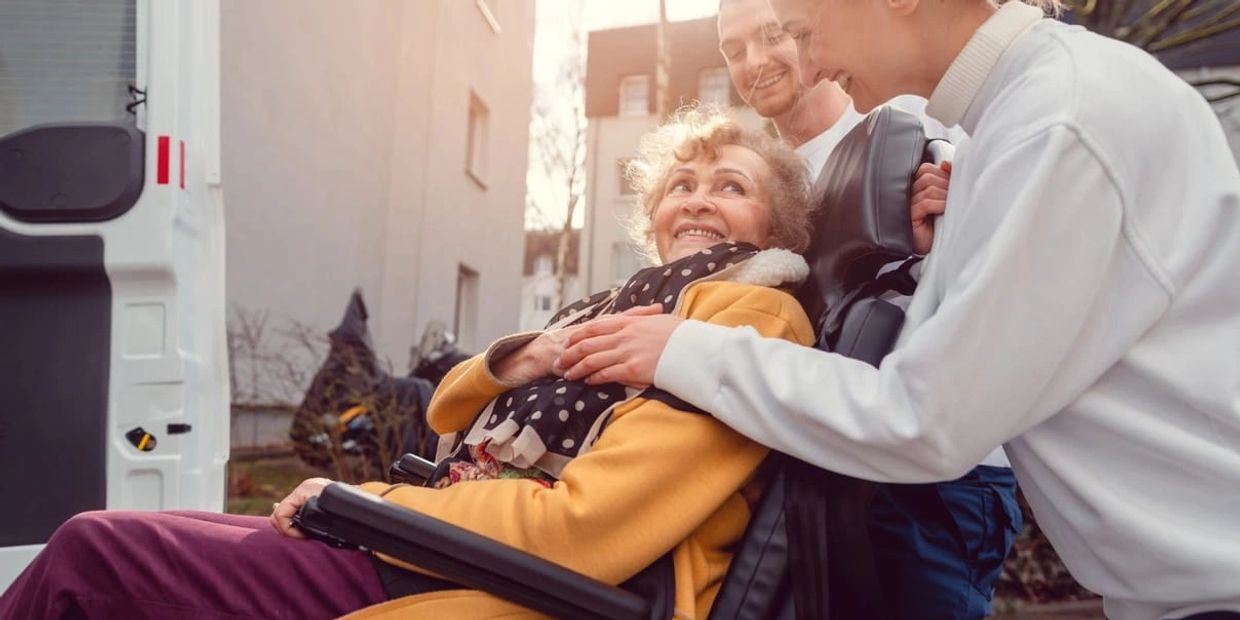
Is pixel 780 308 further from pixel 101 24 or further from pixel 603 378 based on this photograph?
pixel 101 24

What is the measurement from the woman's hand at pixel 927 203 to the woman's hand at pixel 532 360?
630 mm

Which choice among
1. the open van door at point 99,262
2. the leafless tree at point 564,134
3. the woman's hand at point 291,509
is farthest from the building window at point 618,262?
the woman's hand at point 291,509

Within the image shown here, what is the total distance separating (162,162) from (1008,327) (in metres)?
2.34

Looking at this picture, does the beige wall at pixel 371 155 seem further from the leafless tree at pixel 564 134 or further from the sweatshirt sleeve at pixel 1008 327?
the sweatshirt sleeve at pixel 1008 327

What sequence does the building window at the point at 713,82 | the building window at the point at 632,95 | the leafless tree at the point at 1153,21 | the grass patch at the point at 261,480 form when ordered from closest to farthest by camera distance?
1. the leafless tree at the point at 1153,21
2. the grass patch at the point at 261,480
3. the building window at the point at 713,82
4. the building window at the point at 632,95

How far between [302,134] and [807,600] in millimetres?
7554

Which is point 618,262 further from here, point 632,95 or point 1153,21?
point 1153,21

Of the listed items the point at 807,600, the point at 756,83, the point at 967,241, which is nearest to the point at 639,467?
the point at 807,600

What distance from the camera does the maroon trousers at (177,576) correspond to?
1.39 m

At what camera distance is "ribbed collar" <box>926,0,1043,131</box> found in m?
1.28

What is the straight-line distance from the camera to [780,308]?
162cm

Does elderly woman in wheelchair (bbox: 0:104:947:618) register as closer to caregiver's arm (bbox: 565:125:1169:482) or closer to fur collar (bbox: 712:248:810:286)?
fur collar (bbox: 712:248:810:286)

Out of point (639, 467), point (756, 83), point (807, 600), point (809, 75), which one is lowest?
point (807, 600)

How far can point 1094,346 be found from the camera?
109cm
